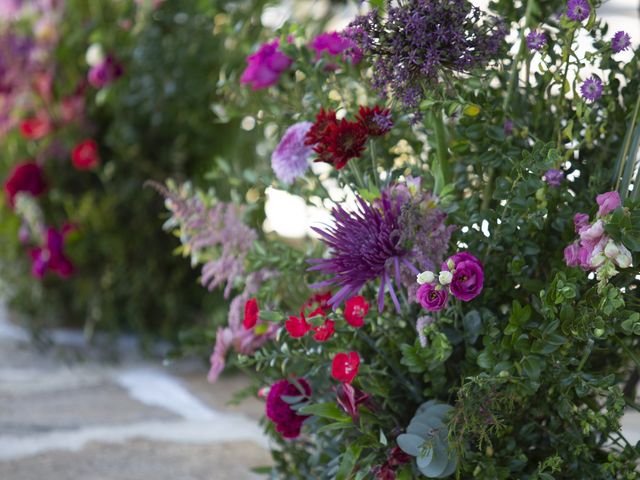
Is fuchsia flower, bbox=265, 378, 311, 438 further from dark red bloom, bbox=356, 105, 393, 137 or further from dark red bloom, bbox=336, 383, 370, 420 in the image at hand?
dark red bloom, bbox=356, 105, 393, 137

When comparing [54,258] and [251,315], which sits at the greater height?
[251,315]

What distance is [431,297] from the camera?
0.74 meters

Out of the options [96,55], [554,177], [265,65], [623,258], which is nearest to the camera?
[623,258]

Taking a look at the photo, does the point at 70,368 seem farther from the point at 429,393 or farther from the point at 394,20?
the point at 394,20

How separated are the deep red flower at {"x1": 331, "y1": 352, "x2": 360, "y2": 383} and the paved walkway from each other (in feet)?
1.60

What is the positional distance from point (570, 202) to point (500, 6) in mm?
225

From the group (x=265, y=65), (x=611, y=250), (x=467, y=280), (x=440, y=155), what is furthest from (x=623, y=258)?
(x=265, y=65)

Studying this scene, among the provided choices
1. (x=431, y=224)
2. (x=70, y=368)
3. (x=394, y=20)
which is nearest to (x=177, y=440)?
(x=70, y=368)

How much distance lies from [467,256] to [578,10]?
0.80 ft

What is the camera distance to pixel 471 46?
2.47ft

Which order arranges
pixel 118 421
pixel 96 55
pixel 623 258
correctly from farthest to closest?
1. pixel 96 55
2. pixel 118 421
3. pixel 623 258

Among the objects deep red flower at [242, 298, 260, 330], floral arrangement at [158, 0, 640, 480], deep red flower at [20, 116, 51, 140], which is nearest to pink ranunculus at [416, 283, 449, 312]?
floral arrangement at [158, 0, 640, 480]

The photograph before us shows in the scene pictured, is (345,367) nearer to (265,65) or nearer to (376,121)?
(376,121)

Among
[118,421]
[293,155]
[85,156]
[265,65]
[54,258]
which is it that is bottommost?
[118,421]
